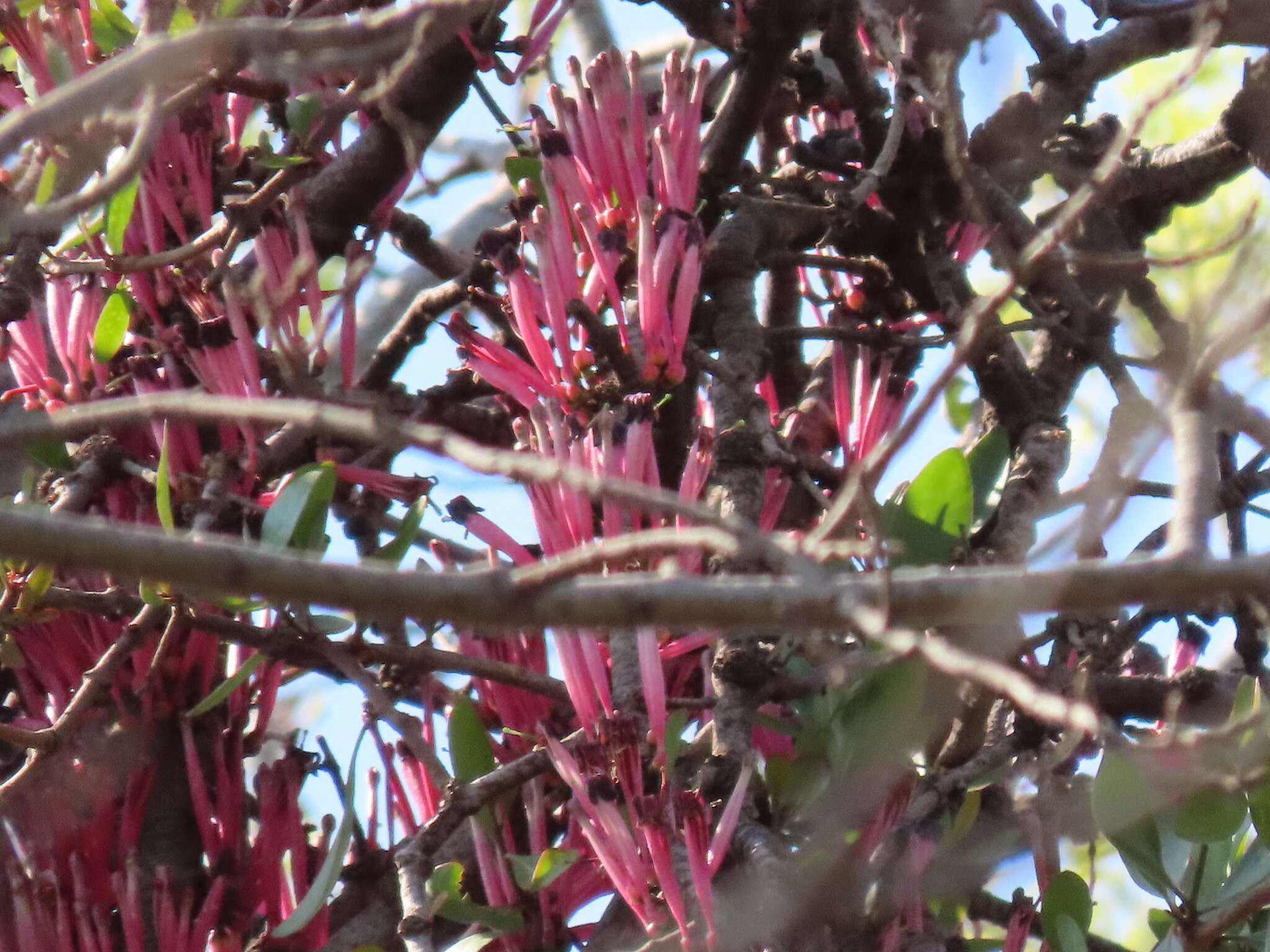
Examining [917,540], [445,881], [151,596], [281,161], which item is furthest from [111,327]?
[917,540]

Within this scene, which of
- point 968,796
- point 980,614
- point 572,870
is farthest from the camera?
point 968,796

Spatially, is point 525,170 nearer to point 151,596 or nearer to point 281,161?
point 281,161

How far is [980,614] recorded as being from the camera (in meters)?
0.61

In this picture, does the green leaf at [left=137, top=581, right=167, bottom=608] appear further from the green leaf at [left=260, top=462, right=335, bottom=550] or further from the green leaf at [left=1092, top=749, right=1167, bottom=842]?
the green leaf at [left=1092, top=749, right=1167, bottom=842]

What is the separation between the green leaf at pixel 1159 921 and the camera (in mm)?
1314

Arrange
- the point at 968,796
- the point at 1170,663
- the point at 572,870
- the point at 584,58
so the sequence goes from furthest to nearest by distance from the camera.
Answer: the point at 584,58
the point at 1170,663
the point at 968,796
the point at 572,870

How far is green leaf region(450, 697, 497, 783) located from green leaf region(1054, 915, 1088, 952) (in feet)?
1.49

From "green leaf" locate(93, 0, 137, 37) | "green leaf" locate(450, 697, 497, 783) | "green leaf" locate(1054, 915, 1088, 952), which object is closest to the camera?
"green leaf" locate(1054, 915, 1088, 952)

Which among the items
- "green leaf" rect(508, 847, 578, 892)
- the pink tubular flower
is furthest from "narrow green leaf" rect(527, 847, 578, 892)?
the pink tubular flower

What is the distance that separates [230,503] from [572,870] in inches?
17.1

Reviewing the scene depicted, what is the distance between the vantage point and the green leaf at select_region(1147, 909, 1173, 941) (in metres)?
1.31

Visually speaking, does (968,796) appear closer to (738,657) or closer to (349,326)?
(738,657)

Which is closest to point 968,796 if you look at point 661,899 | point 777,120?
point 661,899

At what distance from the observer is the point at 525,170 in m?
1.55
